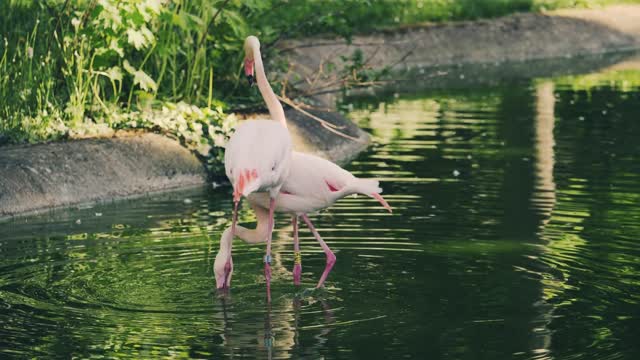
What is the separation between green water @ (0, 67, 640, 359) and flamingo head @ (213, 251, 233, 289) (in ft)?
0.37

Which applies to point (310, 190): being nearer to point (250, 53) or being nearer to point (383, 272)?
point (383, 272)

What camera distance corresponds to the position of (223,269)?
809 cm

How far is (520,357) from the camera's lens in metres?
6.55

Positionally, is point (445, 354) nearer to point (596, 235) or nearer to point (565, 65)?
point (596, 235)

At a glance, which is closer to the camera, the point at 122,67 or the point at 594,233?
the point at 594,233

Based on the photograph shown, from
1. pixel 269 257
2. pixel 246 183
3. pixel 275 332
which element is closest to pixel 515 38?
pixel 269 257

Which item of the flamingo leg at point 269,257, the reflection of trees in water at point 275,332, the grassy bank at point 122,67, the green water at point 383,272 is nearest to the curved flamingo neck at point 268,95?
the flamingo leg at point 269,257

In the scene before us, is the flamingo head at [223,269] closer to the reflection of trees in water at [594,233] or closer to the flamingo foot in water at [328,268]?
the flamingo foot in water at [328,268]

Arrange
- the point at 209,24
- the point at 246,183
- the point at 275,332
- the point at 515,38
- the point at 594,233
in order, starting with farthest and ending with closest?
the point at 515,38, the point at 209,24, the point at 594,233, the point at 246,183, the point at 275,332

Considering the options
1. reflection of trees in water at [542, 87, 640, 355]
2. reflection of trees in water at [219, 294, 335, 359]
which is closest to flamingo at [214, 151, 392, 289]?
reflection of trees in water at [219, 294, 335, 359]

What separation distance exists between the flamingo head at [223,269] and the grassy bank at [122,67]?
439 centimetres

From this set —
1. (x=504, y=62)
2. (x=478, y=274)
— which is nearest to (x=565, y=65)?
(x=504, y=62)

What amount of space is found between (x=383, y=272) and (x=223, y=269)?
105 cm

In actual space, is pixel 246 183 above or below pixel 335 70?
below
